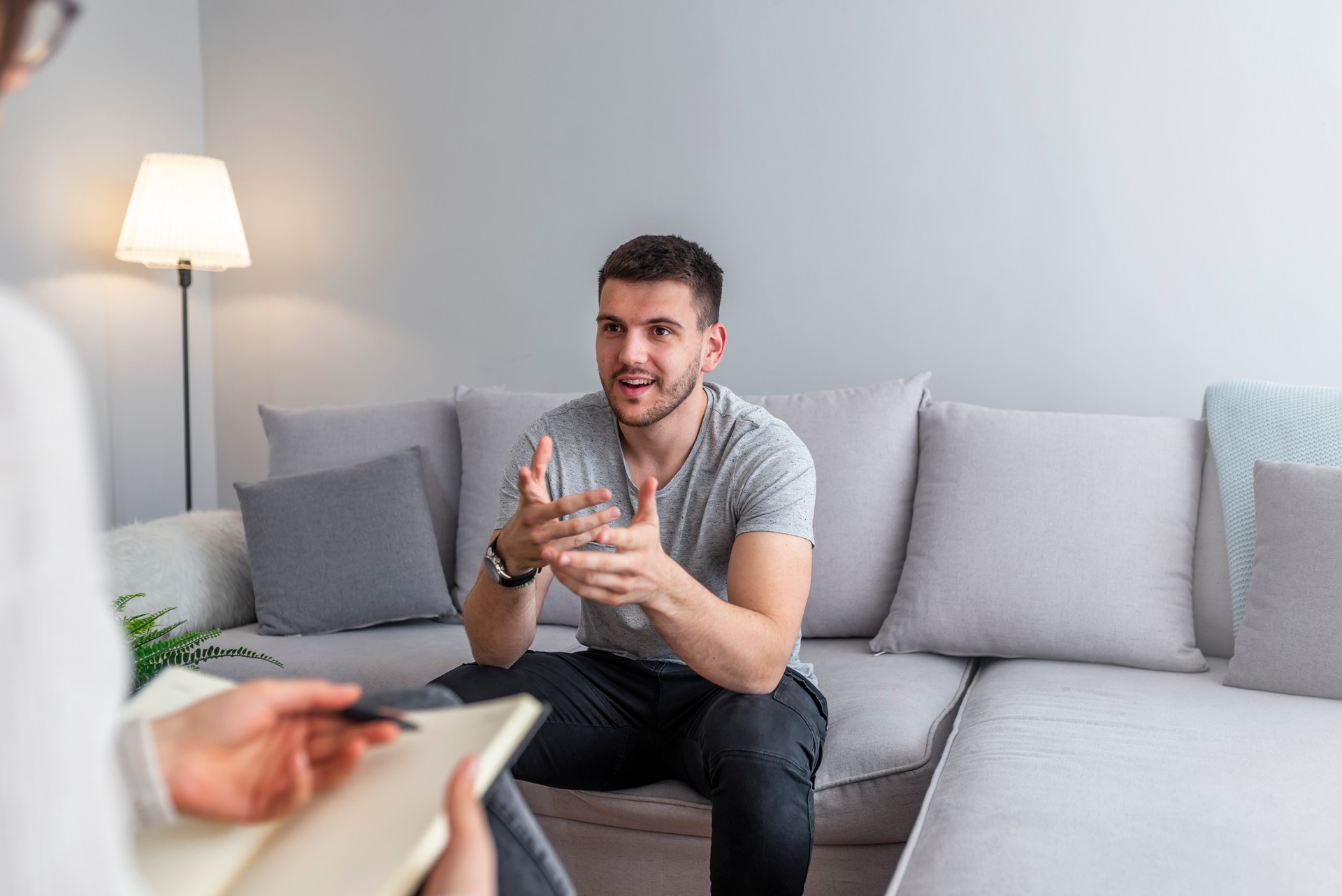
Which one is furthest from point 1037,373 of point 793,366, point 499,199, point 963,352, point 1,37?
point 1,37

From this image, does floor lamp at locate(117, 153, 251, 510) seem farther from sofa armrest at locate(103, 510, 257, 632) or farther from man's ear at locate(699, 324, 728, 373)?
man's ear at locate(699, 324, 728, 373)

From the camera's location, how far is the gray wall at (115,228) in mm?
2623

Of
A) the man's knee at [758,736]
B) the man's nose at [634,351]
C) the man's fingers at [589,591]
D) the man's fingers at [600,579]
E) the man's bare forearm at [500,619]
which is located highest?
the man's nose at [634,351]

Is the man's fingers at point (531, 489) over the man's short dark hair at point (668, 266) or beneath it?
beneath

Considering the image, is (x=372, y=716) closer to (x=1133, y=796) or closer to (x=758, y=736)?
(x=758, y=736)

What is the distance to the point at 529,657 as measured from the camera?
1608 mm

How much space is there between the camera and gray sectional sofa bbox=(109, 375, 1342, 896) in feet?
3.61

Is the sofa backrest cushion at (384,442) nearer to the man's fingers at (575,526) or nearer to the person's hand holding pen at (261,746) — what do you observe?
the man's fingers at (575,526)

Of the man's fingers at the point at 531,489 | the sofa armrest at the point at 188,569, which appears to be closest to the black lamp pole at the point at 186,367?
the sofa armrest at the point at 188,569

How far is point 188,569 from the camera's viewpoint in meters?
2.15

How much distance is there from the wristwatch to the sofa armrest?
944 millimetres

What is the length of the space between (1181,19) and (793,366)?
112 cm

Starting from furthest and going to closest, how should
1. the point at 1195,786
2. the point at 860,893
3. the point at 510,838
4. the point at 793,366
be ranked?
the point at 793,366 → the point at 860,893 → the point at 1195,786 → the point at 510,838

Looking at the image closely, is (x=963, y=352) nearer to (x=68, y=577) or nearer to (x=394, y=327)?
(x=394, y=327)
